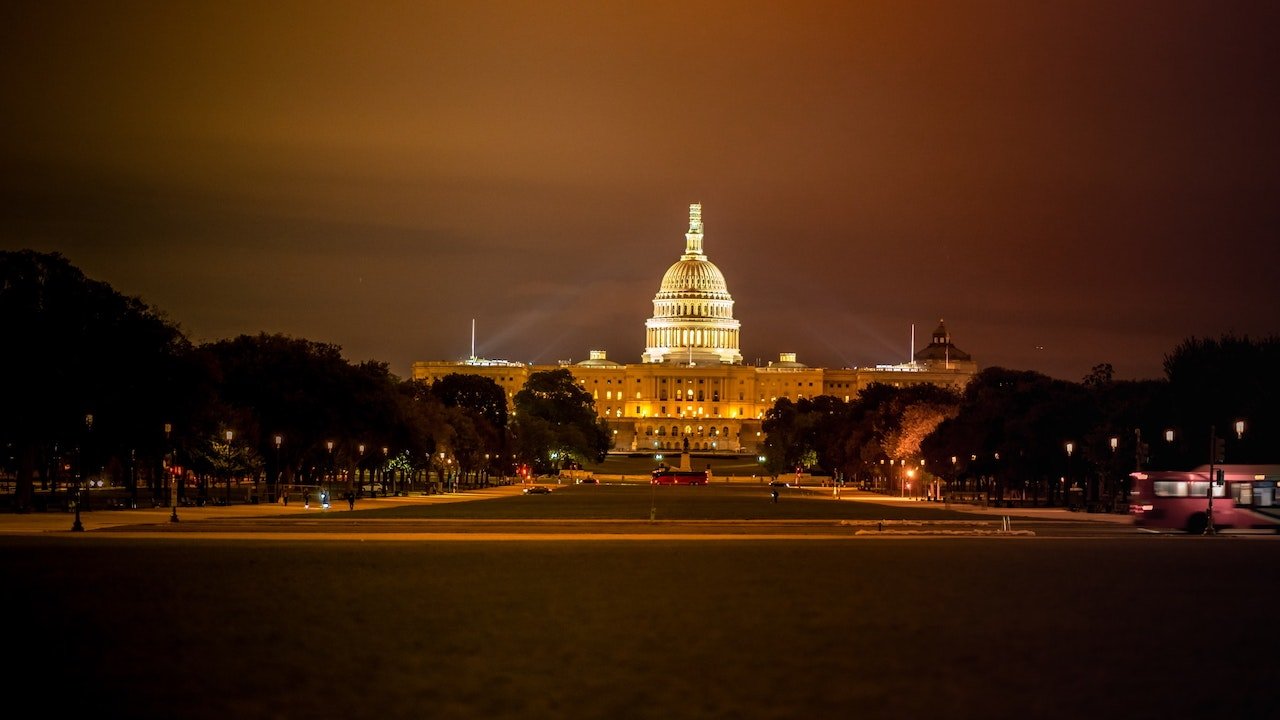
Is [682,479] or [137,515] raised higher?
[137,515]

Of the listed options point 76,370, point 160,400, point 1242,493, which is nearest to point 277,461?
point 160,400

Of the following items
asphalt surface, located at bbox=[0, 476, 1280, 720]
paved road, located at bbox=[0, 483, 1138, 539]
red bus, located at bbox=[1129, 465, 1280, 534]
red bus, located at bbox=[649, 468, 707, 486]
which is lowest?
red bus, located at bbox=[649, 468, 707, 486]

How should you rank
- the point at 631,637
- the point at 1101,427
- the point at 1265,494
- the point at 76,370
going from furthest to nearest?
the point at 1101,427, the point at 76,370, the point at 1265,494, the point at 631,637

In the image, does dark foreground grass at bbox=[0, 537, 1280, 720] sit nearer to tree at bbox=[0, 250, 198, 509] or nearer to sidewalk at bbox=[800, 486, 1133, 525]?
tree at bbox=[0, 250, 198, 509]

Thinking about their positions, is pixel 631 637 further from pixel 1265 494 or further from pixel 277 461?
pixel 277 461

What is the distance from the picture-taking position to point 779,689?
2077 centimetres

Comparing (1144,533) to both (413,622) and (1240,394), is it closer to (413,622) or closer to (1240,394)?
(1240,394)

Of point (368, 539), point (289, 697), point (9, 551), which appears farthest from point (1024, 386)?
point (289, 697)

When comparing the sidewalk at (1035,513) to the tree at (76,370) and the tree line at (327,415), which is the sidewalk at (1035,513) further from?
the tree at (76,370)

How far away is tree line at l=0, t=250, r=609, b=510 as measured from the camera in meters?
70.8

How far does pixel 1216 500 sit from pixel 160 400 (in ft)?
144

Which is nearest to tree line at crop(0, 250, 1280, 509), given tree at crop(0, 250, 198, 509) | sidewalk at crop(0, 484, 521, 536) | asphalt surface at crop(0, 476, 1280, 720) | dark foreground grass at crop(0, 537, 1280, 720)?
tree at crop(0, 250, 198, 509)

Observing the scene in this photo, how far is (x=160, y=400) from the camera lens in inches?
2992

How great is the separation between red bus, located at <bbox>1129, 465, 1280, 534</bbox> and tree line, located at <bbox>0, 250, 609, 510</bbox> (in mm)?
38611
